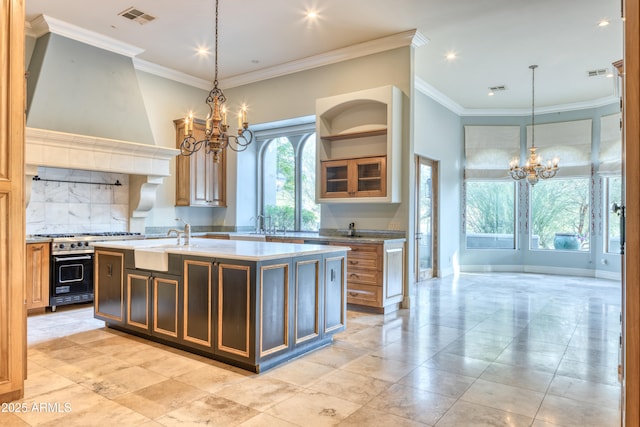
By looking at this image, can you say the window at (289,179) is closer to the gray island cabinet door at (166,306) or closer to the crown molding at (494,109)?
the crown molding at (494,109)

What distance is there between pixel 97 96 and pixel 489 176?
7657mm

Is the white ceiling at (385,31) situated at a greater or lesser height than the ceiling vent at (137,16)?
lesser

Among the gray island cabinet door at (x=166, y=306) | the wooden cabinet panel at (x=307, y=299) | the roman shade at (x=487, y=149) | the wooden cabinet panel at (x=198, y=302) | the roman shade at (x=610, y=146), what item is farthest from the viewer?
the roman shade at (x=487, y=149)

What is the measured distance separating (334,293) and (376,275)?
1343 mm

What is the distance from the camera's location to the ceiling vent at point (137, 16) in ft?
16.1

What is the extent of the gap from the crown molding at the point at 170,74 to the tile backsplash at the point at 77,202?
175 cm

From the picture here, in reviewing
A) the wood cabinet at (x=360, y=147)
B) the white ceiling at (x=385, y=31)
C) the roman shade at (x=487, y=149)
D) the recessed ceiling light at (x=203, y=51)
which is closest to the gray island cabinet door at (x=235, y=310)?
the wood cabinet at (x=360, y=147)

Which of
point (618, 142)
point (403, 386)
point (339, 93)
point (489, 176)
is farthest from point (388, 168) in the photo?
point (618, 142)

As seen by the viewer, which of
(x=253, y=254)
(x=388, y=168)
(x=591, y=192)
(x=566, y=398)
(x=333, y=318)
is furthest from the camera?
(x=591, y=192)

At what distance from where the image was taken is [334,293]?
3949 mm

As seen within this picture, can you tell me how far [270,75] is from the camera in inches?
269

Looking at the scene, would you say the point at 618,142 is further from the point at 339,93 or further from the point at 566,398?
the point at 566,398

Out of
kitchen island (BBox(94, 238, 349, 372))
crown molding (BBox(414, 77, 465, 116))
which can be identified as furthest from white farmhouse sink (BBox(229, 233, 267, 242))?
crown molding (BBox(414, 77, 465, 116))

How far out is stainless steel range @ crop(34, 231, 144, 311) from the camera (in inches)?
198
